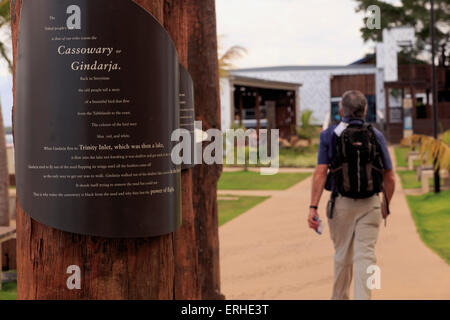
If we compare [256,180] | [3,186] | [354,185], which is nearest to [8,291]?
[3,186]

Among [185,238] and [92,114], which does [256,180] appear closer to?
[185,238]

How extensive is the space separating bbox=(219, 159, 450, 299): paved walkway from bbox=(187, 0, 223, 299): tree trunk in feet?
5.10

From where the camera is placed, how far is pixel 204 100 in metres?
4.74

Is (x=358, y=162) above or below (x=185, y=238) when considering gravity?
above

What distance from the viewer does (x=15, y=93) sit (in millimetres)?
1959

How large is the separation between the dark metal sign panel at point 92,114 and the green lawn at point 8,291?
4.82 m

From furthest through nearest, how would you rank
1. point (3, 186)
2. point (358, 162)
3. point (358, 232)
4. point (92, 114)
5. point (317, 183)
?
1. point (3, 186)
2. point (317, 183)
3. point (358, 232)
4. point (358, 162)
5. point (92, 114)

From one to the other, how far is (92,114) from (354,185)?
3190 millimetres

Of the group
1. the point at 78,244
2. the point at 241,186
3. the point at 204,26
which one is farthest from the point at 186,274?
the point at 241,186

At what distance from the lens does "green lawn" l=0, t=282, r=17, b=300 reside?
6.48m

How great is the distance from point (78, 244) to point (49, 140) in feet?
0.94

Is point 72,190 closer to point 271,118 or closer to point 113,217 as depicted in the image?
point 113,217

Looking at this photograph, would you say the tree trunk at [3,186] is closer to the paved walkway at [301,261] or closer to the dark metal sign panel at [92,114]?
the paved walkway at [301,261]

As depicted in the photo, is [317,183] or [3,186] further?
[3,186]
